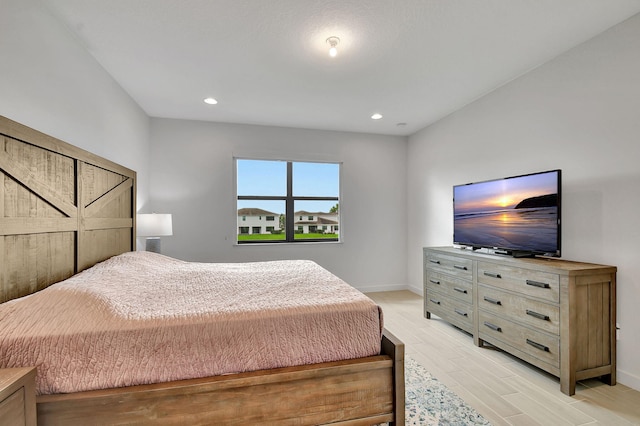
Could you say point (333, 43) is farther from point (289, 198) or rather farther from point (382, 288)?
point (382, 288)

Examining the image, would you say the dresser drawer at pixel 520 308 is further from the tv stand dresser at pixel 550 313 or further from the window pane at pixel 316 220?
the window pane at pixel 316 220

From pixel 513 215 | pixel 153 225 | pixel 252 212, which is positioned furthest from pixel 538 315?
pixel 153 225

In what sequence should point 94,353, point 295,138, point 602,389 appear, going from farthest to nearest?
point 295,138
point 602,389
point 94,353

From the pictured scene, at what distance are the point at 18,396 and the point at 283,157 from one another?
141 inches

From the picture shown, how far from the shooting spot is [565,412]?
178 centimetres

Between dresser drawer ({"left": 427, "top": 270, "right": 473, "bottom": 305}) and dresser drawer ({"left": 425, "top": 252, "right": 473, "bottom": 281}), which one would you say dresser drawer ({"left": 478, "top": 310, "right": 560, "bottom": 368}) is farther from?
dresser drawer ({"left": 425, "top": 252, "right": 473, "bottom": 281})

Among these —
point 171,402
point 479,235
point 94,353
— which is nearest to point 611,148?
point 479,235

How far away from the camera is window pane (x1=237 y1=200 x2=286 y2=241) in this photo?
4.28 m

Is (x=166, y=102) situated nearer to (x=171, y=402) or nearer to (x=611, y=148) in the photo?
(x=171, y=402)

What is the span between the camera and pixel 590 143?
2242 millimetres

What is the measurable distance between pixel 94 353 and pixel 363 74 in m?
2.76

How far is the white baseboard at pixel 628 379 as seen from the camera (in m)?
1.97

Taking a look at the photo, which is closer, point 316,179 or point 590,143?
point 590,143

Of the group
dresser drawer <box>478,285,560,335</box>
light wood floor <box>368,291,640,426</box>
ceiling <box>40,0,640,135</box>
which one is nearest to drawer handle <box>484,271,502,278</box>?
dresser drawer <box>478,285,560,335</box>
